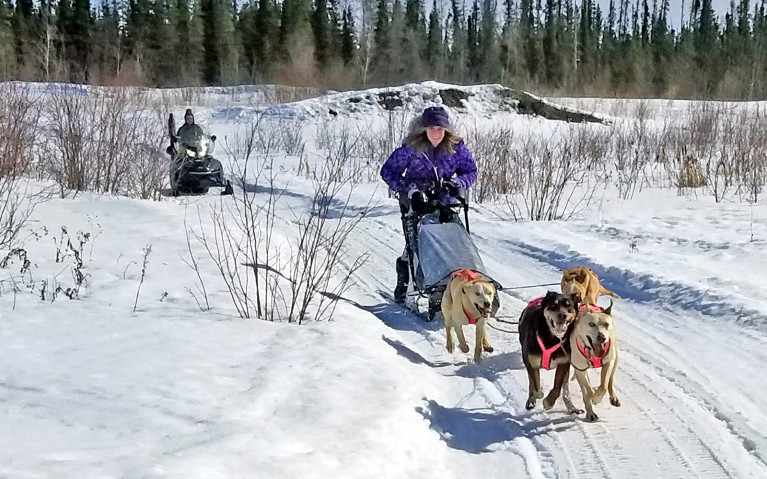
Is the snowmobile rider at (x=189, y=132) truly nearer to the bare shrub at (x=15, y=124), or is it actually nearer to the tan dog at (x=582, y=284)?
the bare shrub at (x=15, y=124)

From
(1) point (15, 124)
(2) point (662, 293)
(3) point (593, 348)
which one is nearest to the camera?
(3) point (593, 348)

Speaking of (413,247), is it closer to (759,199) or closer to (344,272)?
(344,272)

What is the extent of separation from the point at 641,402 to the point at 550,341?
661 mm

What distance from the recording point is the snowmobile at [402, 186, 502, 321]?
5090mm

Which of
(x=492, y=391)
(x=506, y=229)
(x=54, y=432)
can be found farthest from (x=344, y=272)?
(x=54, y=432)

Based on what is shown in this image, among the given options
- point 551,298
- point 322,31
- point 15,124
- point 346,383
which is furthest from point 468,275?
point 322,31

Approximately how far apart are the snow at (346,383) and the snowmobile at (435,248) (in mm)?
280

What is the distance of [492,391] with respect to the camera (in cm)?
403

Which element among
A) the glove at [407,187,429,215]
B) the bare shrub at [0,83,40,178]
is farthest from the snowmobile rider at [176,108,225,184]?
the glove at [407,187,429,215]

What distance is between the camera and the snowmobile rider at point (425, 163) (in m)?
5.86

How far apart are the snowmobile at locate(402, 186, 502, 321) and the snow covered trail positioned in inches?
10.9

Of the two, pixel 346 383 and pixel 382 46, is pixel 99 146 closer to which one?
pixel 346 383

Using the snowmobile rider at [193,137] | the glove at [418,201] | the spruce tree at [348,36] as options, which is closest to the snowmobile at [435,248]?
the glove at [418,201]

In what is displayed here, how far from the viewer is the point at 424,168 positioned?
19.5 feet
